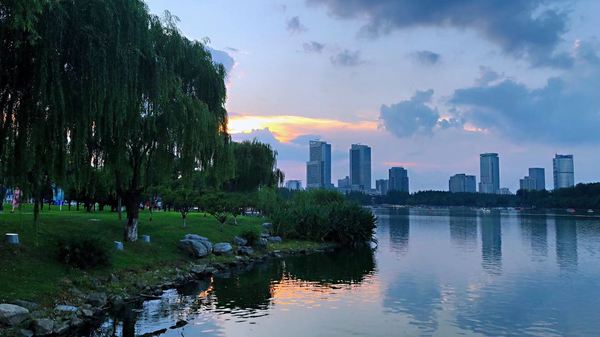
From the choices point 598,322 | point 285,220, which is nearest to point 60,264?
point 598,322

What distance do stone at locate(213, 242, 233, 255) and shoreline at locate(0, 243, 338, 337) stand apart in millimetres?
845

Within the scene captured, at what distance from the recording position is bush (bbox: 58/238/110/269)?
2142 cm

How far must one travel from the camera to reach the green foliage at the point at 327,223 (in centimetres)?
5075

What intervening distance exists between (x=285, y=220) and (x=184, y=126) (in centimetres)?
2552

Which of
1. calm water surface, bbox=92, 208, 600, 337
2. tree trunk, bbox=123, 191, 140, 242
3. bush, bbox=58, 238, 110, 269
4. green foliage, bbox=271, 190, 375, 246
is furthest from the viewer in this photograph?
green foliage, bbox=271, 190, 375, 246

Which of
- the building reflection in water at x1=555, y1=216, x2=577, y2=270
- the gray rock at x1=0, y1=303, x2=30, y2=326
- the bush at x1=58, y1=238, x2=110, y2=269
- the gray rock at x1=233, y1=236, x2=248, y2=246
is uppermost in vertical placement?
the bush at x1=58, y1=238, x2=110, y2=269

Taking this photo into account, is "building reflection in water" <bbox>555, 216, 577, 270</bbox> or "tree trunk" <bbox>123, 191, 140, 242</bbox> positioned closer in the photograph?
"tree trunk" <bbox>123, 191, 140, 242</bbox>

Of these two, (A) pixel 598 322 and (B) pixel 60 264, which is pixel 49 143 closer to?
(B) pixel 60 264

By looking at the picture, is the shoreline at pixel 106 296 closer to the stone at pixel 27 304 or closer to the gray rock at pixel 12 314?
the stone at pixel 27 304

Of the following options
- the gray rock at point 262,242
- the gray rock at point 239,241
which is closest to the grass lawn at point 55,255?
the gray rock at point 239,241

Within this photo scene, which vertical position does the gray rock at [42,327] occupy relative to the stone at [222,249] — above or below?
below

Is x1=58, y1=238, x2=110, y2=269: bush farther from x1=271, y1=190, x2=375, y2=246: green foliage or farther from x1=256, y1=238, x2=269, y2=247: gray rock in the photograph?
x1=271, y1=190, x2=375, y2=246: green foliage

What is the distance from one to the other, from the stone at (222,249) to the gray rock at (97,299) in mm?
14784

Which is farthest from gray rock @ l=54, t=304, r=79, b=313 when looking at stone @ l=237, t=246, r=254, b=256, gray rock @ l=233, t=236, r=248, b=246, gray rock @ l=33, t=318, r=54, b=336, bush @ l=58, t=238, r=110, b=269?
gray rock @ l=233, t=236, r=248, b=246
